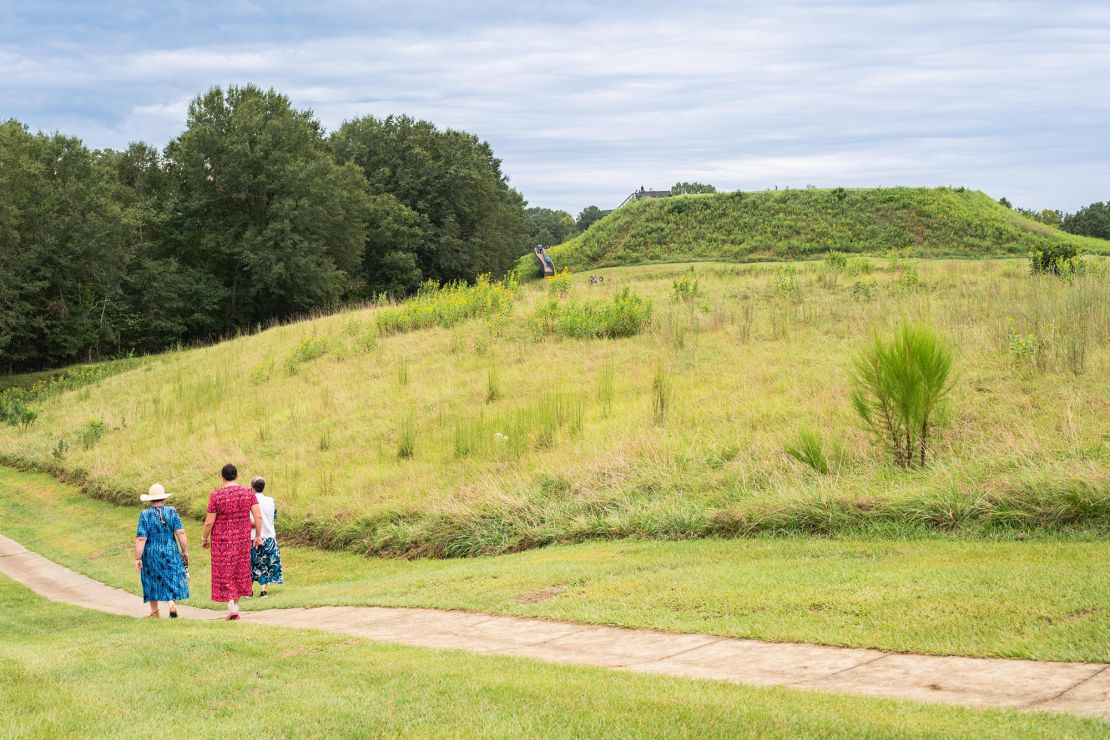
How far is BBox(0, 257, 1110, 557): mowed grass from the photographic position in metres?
10.6

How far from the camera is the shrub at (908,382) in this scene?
36.7 feet

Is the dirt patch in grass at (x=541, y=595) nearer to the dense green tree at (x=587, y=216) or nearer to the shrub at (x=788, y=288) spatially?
the shrub at (x=788, y=288)

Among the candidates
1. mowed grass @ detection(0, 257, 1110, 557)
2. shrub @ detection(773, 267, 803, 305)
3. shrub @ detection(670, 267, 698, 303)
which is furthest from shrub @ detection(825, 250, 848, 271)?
shrub @ detection(670, 267, 698, 303)

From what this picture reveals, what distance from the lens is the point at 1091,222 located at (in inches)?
3103

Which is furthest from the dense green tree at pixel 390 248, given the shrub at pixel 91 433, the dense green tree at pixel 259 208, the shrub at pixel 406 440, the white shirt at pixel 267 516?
the white shirt at pixel 267 516

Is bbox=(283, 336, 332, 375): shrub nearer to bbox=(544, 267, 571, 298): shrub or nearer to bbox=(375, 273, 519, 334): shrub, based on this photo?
bbox=(375, 273, 519, 334): shrub

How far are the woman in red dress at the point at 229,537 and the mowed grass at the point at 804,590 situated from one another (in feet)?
1.92

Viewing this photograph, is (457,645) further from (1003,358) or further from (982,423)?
(1003,358)

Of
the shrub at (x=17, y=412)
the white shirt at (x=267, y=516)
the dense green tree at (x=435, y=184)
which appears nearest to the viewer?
the white shirt at (x=267, y=516)

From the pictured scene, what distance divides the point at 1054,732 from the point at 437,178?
6799 centimetres

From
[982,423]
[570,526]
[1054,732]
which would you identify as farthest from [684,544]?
[1054,732]

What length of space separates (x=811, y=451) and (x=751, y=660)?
6.06 m

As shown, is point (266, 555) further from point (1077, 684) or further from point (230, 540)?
point (1077, 684)

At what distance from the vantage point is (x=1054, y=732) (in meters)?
4.25
